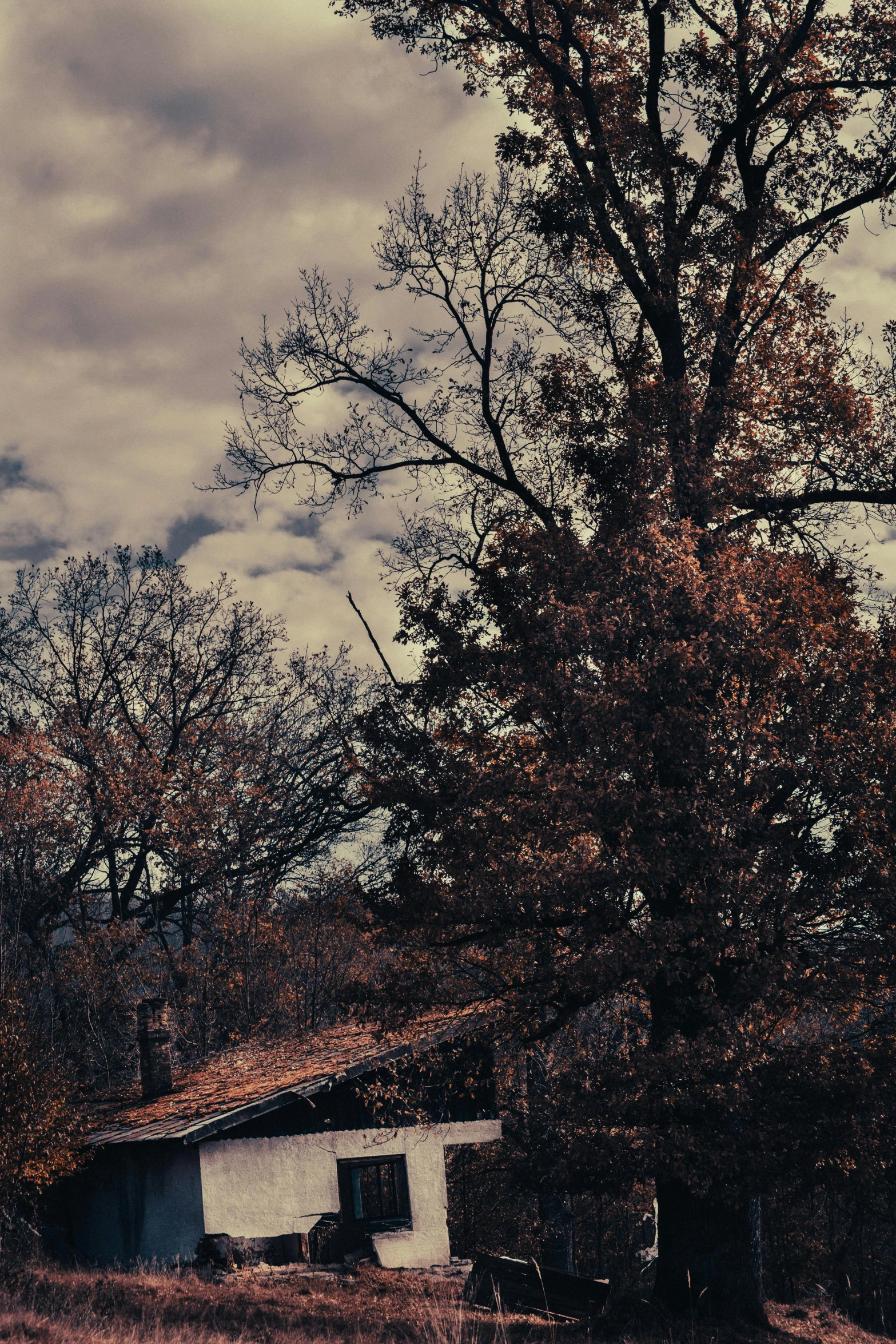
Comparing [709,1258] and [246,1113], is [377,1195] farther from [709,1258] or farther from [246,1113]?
[709,1258]

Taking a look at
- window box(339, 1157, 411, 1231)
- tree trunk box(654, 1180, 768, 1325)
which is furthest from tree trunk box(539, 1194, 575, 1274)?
tree trunk box(654, 1180, 768, 1325)

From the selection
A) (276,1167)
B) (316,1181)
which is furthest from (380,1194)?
(276,1167)

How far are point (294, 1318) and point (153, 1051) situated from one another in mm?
9316

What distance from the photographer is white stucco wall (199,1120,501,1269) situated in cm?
1812

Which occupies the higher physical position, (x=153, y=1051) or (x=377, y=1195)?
(x=153, y=1051)

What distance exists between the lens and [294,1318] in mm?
13328

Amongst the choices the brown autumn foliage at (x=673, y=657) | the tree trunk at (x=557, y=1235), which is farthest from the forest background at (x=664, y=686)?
the tree trunk at (x=557, y=1235)

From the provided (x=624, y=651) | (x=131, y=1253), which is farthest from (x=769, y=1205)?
(x=624, y=651)

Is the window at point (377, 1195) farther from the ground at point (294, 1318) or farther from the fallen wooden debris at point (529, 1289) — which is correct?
the fallen wooden debris at point (529, 1289)

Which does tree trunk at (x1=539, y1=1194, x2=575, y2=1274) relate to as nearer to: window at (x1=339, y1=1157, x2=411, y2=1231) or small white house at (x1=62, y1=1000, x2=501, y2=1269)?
small white house at (x1=62, y1=1000, x2=501, y2=1269)

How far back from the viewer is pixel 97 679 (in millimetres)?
29984

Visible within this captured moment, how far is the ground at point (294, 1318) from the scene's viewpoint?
35.1ft

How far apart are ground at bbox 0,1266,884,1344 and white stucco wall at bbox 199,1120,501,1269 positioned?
1.41m

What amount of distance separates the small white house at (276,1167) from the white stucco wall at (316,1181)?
0.06ft
